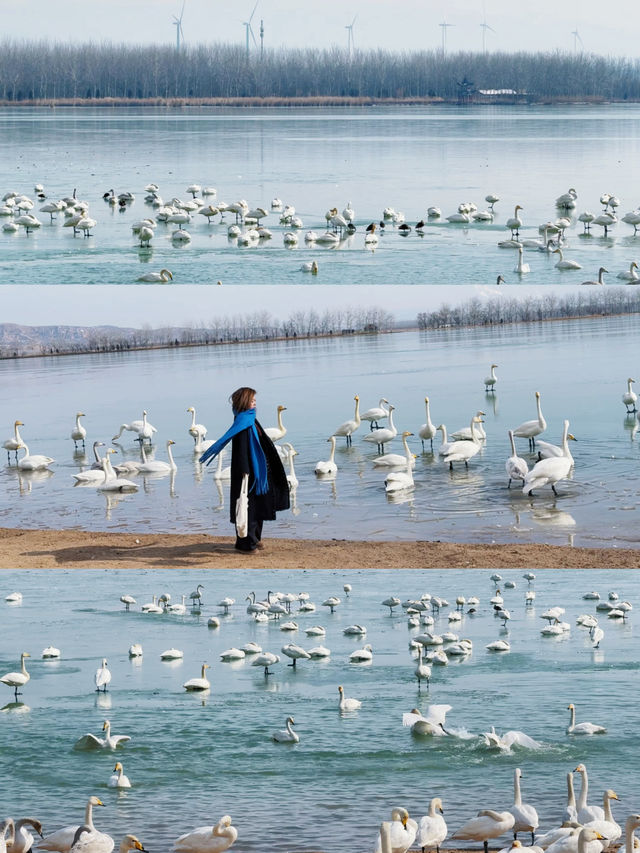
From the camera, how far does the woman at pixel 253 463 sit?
9477mm

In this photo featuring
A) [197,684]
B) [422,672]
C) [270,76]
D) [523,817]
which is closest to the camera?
[523,817]

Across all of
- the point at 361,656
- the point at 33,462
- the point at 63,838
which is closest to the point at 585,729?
the point at 361,656

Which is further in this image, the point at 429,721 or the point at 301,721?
the point at 301,721

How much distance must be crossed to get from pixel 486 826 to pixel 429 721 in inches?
93.8

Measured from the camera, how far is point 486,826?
24.0 feet

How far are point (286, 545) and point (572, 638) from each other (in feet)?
13.2

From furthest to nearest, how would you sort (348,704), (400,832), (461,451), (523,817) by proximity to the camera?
(461,451) → (348,704) → (523,817) → (400,832)

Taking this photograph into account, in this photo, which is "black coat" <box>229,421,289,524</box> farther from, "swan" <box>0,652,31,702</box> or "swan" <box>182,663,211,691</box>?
"swan" <box>0,652,31,702</box>

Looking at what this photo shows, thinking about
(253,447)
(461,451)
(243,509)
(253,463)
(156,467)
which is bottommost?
(156,467)

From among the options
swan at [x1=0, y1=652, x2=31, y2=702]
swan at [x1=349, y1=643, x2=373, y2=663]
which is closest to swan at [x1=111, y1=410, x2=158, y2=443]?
swan at [x1=349, y1=643, x2=373, y2=663]

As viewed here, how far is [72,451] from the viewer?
18.3 meters

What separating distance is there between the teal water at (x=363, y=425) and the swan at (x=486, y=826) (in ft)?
13.9

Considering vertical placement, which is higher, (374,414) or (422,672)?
(374,414)

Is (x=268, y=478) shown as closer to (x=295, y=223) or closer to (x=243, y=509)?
(x=243, y=509)
